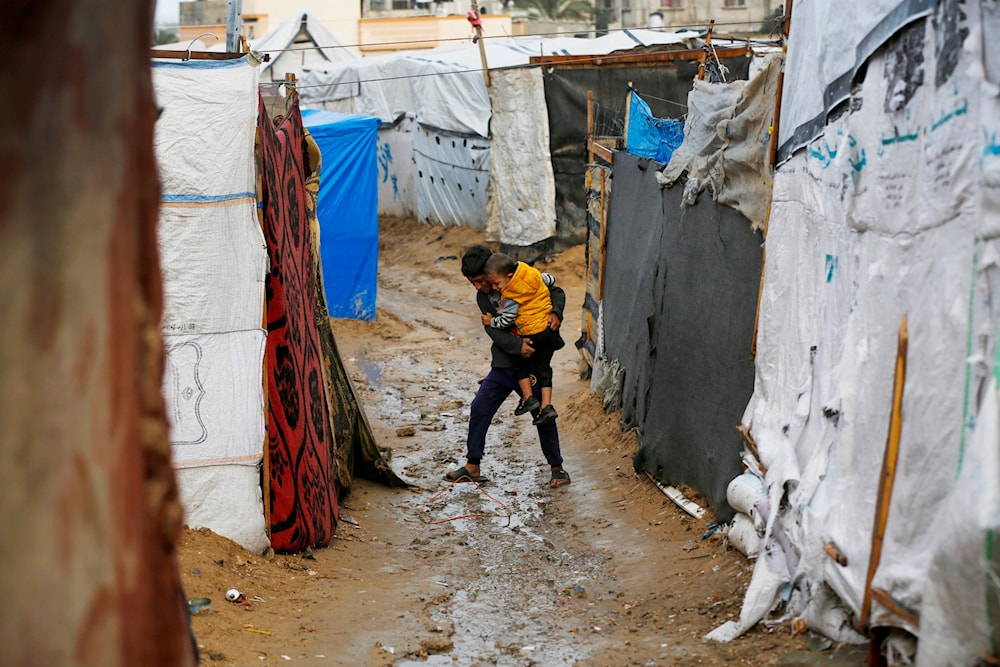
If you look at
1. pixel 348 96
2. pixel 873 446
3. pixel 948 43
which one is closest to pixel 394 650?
pixel 873 446

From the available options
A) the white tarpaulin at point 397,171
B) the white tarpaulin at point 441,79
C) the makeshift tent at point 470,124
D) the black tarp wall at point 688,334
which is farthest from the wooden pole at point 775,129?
the white tarpaulin at point 397,171

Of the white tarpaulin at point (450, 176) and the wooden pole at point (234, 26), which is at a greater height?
the wooden pole at point (234, 26)

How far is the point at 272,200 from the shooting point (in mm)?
5992

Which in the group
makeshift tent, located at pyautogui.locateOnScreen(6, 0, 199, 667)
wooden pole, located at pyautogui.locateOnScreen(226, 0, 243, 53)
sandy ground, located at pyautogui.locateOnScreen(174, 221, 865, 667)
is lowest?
sandy ground, located at pyautogui.locateOnScreen(174, 221, 865, 667)

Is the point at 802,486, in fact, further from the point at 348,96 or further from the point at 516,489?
the point at 348,96

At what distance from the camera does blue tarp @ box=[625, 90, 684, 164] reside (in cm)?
858

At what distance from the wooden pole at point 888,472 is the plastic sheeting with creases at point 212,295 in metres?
3.27

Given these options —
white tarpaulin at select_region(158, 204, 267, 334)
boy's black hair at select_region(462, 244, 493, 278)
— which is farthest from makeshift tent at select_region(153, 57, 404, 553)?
boy's black hair at select_region(462, 244, 493, 278)

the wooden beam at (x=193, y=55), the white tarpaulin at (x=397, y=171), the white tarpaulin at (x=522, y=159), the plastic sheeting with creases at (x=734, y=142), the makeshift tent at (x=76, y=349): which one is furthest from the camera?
the white tarpaulin at (x=397, y=171)

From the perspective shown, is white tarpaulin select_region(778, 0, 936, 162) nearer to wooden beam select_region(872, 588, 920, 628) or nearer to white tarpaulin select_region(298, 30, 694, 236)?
wooden beam select_region(872, 588, 920, 628)

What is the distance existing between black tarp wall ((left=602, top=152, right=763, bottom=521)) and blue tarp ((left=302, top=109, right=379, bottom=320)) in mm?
6481

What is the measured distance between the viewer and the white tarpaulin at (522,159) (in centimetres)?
1850

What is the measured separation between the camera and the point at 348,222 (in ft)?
48.0

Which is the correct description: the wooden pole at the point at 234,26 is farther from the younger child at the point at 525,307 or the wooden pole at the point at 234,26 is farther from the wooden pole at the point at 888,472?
the wooden pole at the point at 888,472
